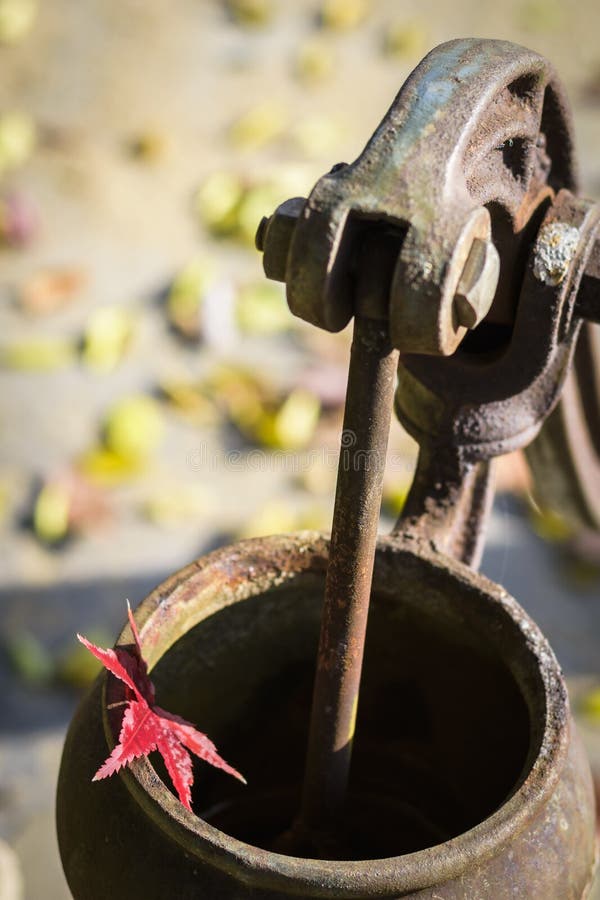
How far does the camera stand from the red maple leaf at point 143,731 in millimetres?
932

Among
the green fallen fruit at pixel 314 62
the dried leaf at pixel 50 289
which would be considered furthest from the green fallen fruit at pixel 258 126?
the dried leaf at pixel 50 289

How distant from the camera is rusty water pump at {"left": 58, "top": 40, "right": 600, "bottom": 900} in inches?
32.6

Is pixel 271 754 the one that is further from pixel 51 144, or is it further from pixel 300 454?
pixel 51 144

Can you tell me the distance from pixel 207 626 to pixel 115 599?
1402 millimetres

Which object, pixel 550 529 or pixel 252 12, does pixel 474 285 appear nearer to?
pixel 550 529

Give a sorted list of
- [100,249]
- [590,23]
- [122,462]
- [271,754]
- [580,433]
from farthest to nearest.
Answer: [590,23] → [100,249] → [122,462] → [580,433] → [271,754]

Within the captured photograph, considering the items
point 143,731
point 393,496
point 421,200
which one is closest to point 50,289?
point 393,496

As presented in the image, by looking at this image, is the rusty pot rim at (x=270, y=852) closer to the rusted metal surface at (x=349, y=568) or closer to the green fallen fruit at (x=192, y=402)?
the rusted metal surface at (x=349, y=568)

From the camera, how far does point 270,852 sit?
2.84ft

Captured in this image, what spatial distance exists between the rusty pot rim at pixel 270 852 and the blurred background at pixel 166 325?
3.44 ft

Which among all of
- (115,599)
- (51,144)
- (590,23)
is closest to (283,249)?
(115,599)

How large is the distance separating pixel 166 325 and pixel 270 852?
7.51 feet

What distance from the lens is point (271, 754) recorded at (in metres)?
1.30

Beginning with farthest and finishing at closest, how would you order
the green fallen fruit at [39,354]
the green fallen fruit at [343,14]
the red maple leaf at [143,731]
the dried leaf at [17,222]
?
the green fallen fruit at [343,14] < the dried leaf at [17,222] < the green fallen fruit at [39,354] < the red maple leaf at [143,731]
